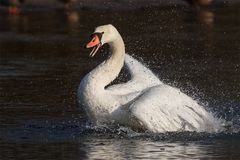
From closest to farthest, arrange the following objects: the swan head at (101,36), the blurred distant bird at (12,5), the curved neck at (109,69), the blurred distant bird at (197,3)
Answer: the curved neck at (109,69), the swan head at (101,36), the blurred distant bird at (12,5), the blurred distant bird at (197,3)

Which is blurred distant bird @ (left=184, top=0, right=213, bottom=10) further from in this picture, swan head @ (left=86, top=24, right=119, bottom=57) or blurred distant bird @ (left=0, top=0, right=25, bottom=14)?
swan head @ (left=86, top=24, right=119, bottom=57)

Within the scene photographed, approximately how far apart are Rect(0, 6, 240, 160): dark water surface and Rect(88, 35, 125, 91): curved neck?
54 cm

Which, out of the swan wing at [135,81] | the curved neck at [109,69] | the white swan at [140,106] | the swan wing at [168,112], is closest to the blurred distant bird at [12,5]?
the swan wing at [135,81]

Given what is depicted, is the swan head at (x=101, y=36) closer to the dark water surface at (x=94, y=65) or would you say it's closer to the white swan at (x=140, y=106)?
the white swan at (x=140, y=106)

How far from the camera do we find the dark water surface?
1186cm

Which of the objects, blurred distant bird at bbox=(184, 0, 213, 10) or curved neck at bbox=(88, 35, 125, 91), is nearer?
curved neck at bbox=(88, 35, 125, 91)

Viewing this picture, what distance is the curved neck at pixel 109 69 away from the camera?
1278 cm

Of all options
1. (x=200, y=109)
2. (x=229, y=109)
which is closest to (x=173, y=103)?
(x=200, y=109)

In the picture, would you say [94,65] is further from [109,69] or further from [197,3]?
[197,3]

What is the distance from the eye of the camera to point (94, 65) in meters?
19.0

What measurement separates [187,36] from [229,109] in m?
8.76

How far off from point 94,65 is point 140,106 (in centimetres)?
674

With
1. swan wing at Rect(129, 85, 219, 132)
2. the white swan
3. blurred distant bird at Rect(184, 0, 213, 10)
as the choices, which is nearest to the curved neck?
the white swan

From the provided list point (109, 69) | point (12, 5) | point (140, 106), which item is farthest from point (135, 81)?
point (12, 5)
